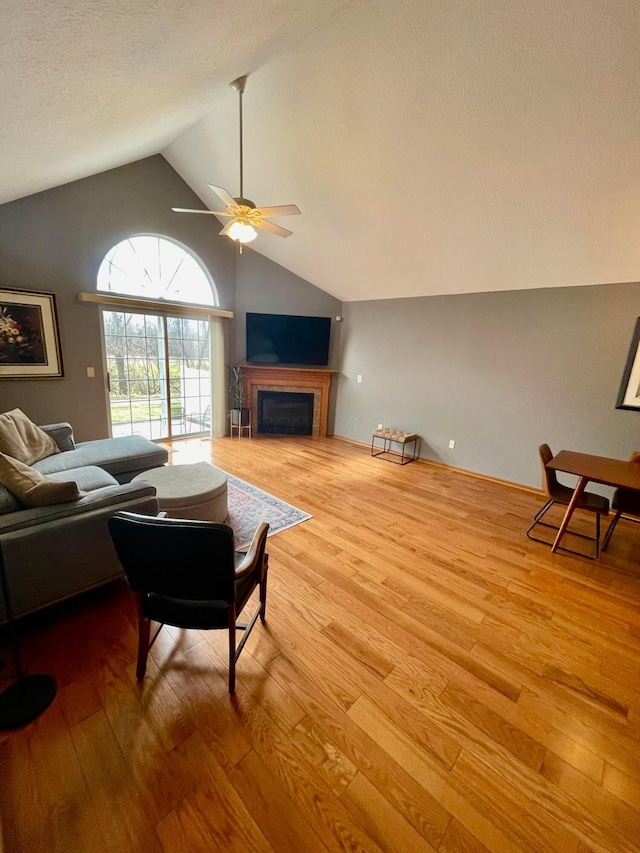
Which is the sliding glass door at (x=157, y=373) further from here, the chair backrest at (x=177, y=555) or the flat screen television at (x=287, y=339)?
the chair backrest at (x=177, y=555)

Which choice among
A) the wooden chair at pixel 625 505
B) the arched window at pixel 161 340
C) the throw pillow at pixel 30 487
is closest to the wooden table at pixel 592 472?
the wooden chair at pixel 625 505

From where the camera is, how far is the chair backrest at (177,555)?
3.81ft

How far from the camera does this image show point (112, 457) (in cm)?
294

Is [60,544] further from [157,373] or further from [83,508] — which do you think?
[157,373]

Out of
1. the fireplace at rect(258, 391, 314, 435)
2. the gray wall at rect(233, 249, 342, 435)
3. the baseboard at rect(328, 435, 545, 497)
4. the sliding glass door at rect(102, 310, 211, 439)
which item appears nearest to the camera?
the baseboard at rect(328, 435, 545, 497)

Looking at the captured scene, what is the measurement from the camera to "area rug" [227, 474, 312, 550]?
2.73 m

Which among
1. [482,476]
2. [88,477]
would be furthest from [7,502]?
[482,476]

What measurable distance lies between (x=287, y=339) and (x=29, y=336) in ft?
11.1

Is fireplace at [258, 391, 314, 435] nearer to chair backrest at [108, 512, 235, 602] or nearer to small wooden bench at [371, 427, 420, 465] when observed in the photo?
small wooden bench at [371, 427, 420, 465]

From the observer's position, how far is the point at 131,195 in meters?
4.13

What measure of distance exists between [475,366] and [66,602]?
4.61 meters

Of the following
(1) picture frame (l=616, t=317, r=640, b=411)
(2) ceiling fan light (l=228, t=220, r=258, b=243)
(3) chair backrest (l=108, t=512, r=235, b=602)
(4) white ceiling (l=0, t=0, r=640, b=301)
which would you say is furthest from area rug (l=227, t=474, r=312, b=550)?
(1) picture frame (l=616, t=317, r=640, b=411)

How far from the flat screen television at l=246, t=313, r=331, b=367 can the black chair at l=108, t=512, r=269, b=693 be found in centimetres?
455

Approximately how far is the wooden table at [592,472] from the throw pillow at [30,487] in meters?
3.39
